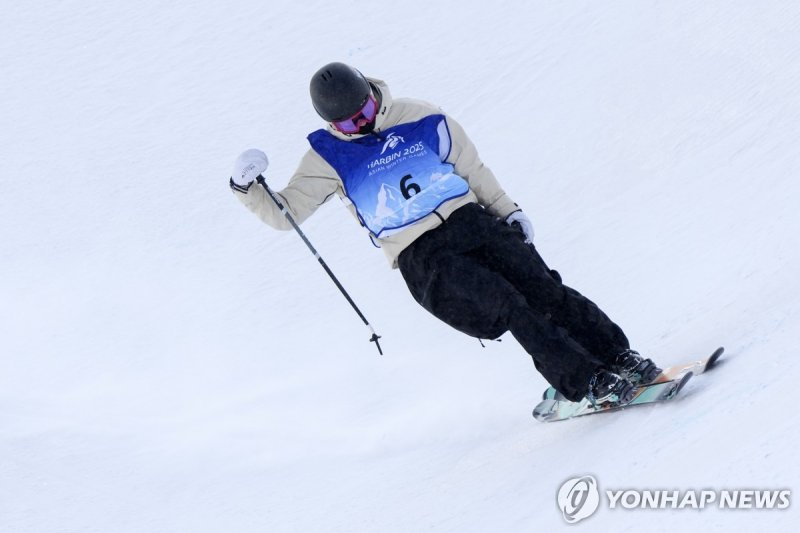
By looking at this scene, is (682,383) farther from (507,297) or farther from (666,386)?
(507,297)

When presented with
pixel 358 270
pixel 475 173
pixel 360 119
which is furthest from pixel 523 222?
pixel 358 270

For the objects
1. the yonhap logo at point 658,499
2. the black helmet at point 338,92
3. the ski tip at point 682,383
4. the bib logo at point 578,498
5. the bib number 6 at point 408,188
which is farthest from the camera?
the bib number 6 at point 408,188

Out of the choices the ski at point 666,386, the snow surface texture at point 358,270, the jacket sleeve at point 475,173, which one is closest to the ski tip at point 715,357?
the ski at point 666,386

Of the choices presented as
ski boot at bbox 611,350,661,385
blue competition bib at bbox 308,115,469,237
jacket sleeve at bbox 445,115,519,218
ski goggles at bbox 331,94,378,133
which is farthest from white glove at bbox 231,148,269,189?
ski boot at bbox 611,350,661,385

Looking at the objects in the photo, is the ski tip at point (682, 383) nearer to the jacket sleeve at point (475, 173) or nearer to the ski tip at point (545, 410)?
the ski tip at point (545, 410)

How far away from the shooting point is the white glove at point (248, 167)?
482 centimetres

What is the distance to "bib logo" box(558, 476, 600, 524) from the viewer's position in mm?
3453

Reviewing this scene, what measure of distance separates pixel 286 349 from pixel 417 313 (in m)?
1.23

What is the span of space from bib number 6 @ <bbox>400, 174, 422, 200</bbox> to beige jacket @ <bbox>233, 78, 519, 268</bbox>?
0.49 ft

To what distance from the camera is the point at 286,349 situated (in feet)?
28.6

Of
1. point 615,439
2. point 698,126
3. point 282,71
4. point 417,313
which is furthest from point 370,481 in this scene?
point 282,71

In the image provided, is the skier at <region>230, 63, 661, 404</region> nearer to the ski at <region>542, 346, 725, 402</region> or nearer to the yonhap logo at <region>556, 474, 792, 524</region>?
the ski at <region>542, 346, 725, 402</region>

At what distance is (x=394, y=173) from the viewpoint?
15.8ft

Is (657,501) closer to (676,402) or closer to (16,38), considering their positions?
(676,402)
